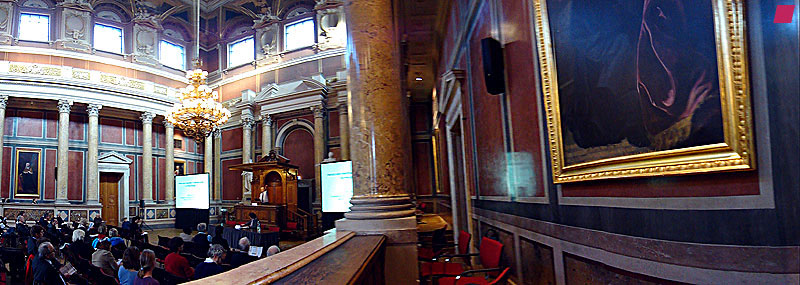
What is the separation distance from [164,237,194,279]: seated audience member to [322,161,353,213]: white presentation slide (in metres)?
3.73

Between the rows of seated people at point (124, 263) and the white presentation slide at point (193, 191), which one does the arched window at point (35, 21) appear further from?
the rows of seated people at point (124, 263)

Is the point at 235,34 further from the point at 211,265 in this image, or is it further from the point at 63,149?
the point at 211,265

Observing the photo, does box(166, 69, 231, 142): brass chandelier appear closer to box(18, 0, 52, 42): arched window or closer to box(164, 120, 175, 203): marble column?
box(164, 120, 175, 203): marble column

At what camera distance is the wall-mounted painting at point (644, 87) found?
1.51 m

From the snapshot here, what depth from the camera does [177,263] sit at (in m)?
4.46

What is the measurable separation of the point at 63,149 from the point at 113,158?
5.40 feet

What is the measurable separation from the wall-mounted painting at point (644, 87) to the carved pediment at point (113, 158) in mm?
17104

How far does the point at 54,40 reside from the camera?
14906mm

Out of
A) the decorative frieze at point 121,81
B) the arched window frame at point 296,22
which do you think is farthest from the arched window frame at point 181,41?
the arched window frame at point 296,22

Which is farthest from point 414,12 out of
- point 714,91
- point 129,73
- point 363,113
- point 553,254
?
point 129,73

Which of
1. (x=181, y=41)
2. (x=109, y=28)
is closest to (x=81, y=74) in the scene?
(x=109, y=28)

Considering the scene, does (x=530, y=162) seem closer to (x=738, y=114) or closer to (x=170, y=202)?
(x=738, y=114)

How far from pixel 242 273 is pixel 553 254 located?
221cm

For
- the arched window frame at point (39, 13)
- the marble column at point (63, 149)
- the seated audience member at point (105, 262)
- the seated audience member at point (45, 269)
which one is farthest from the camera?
the arched window frame at point (39, 13)
